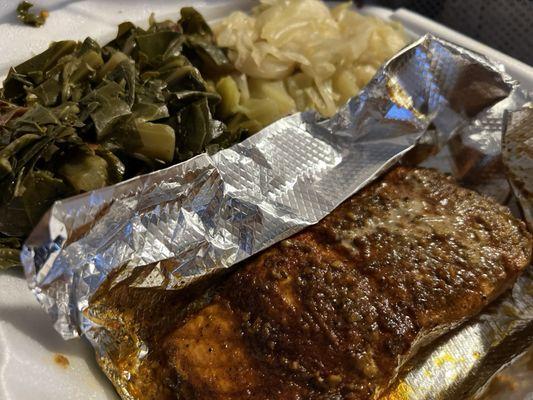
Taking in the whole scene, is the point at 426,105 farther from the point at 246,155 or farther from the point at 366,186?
the point at 246,155

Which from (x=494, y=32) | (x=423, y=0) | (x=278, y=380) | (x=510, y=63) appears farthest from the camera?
(x=423, y=0)

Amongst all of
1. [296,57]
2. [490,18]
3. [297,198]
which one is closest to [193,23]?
[296,57]

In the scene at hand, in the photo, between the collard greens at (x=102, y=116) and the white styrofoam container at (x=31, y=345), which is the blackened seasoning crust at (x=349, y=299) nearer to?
the white styrofoam container at (x=31, y=345)

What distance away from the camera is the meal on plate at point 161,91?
2094mm

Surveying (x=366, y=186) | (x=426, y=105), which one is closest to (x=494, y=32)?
(x=426, y=105)

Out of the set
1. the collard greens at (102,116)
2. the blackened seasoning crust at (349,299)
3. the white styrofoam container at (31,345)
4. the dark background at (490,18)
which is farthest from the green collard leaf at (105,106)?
the dark background at (490,18)

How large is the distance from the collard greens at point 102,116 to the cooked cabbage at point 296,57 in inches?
5.4

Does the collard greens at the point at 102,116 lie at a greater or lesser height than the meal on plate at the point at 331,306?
greater

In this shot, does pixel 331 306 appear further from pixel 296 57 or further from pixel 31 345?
pixel 296 57

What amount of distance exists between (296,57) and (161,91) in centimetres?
81

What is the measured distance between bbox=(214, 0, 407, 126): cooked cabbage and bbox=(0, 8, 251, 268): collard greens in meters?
0.14

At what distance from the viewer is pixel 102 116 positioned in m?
2.22

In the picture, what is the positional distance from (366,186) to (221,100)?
2.90 feet

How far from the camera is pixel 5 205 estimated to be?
2.05m
